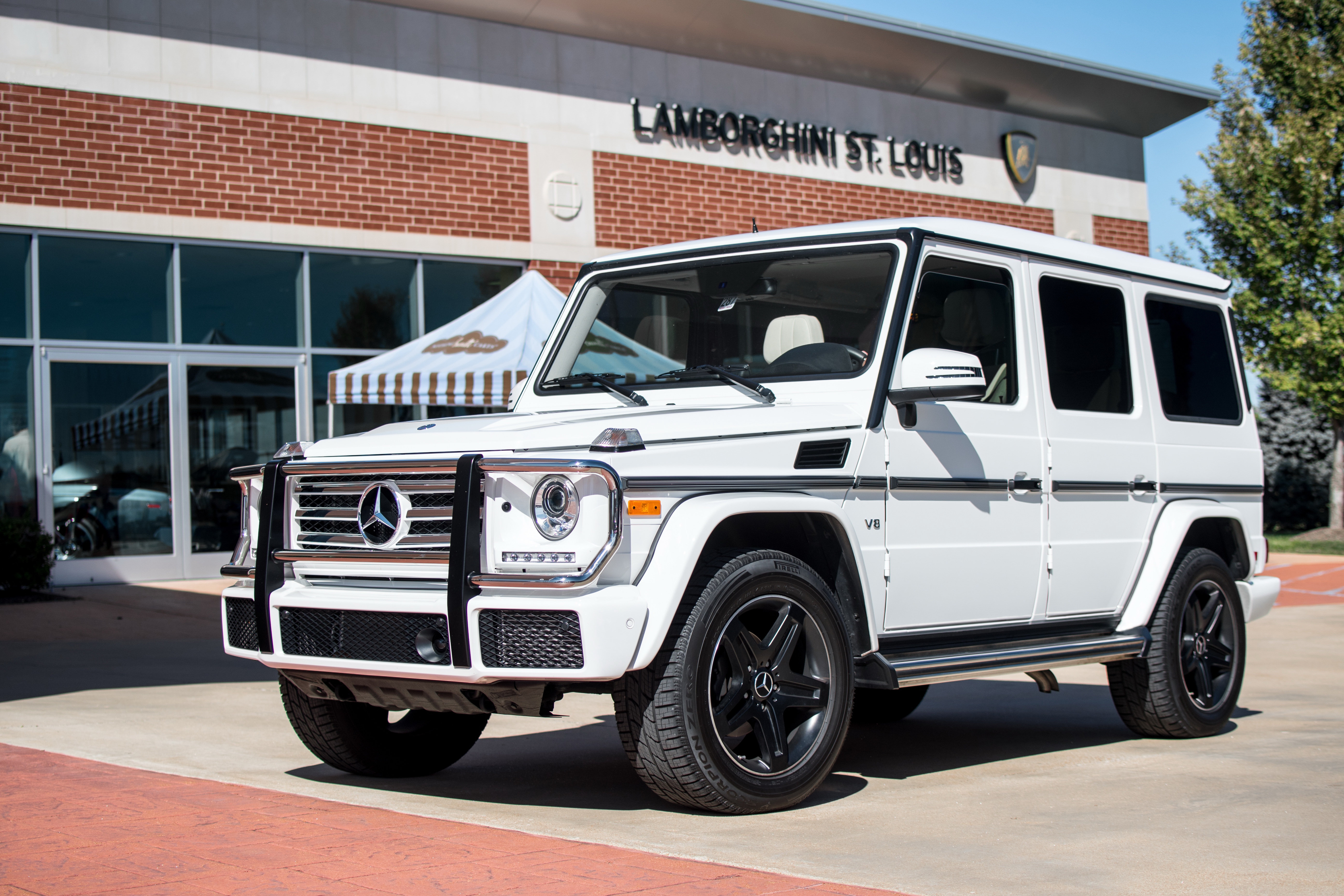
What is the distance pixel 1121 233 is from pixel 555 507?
21.4m

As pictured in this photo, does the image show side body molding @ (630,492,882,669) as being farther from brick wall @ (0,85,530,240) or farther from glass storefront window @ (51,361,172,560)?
brick wall @ (0,85,530,240)

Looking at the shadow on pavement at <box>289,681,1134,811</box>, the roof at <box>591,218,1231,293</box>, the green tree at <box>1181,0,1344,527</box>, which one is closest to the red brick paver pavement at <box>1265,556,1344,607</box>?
the green tree at <box>1181,0,1344,527</box>

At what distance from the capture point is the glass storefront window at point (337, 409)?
54.3ft

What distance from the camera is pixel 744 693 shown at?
191 inches

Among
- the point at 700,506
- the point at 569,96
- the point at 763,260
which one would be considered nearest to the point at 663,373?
the point at 763,260

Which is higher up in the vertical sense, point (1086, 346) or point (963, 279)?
point (963, 279)

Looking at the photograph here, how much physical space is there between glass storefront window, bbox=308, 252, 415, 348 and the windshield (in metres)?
10.6

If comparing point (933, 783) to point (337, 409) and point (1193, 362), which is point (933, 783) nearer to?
point (1193, 362)

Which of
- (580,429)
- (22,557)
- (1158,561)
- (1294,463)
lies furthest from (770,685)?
(1294,463)

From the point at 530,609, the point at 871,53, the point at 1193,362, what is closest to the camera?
the point at 530,609

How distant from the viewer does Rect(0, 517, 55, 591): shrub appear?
1366 centimetres

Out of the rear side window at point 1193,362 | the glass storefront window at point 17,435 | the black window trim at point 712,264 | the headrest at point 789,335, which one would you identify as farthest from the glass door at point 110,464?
the rear side window at point 1193,362

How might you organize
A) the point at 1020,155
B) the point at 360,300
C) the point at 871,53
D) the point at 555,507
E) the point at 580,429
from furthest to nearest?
the point at 1020,155, the point at 871,53, the point at 360,300, the point at 580,429, the point at 555,507

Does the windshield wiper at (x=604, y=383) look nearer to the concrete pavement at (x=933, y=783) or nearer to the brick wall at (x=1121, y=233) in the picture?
the concrete pavement at (x=933, y=783)
